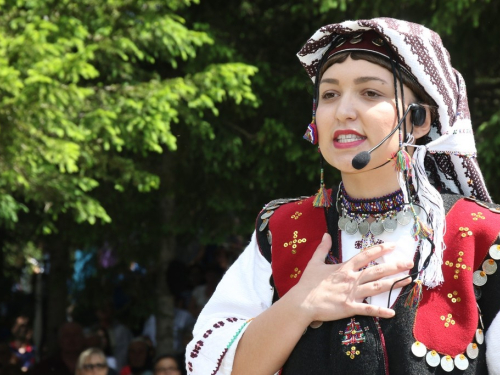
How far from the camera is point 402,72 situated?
7.27 ft

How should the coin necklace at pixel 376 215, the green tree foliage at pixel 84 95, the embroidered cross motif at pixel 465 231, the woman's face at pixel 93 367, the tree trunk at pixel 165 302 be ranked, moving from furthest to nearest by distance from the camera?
the tree trunk at pixel 165 302, the woman's face at pixel 93 367, the green tree foliage at pixel 84 95, the coin necklace at pixel 376 215, the embroidered cross motif at pixel 465 231

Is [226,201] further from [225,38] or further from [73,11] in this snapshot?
[73,11]

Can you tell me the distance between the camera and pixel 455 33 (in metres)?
5.91

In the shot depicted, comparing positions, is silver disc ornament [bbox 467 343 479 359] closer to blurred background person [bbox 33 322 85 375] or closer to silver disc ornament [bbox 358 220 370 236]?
silver disc ornament [bbox 358 220 370 236]

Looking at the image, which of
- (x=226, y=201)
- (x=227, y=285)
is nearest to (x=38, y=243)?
(x=226, y=201)

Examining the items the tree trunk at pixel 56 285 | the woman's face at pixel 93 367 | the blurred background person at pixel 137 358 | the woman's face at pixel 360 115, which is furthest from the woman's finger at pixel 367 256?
the tree trunk at pixel 56 285

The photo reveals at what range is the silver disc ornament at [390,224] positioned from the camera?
226 centimetres

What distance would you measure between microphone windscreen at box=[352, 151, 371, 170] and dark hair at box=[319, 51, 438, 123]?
0.79ft

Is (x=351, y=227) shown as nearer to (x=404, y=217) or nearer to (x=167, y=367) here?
(x=404, y=217)

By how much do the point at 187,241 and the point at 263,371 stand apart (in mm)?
5928

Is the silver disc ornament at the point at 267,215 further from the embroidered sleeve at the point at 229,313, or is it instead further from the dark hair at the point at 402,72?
the dark hair at the point at 402,72

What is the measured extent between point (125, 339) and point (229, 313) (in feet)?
21.4

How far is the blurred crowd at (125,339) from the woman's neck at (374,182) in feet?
12.9

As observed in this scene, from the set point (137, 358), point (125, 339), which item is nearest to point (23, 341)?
point (125, 339)
